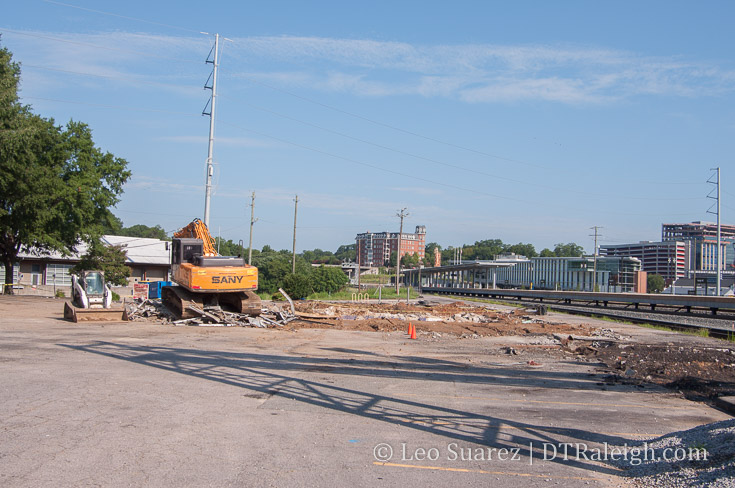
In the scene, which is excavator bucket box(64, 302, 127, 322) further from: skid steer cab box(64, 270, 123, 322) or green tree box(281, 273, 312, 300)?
green tree box(281, 273, 312, 300)

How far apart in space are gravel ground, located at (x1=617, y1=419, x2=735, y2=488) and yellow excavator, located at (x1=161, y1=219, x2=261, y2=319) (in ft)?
58.6

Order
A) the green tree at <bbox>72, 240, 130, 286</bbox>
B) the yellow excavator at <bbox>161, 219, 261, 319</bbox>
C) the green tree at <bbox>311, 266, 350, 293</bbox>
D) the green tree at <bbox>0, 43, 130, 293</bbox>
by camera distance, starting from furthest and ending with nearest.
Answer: the green tree at <bbox>311, 266, 350, 293</bbox>
the green tree at <bbox>72, 240, 130, 286</bbox>
the green tree at <bbox>0, 43, 130, 293</bbox>
the yellow excavator at <bbox>161, 219, 261, 319</bbox>

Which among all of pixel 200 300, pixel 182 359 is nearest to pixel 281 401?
pixel 182 359

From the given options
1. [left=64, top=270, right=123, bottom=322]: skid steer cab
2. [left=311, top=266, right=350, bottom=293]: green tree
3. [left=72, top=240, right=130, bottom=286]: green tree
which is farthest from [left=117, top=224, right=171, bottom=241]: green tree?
[left=64, top=270, right=123, bottom=322]: skid steer cab

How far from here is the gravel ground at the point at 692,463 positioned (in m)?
5.69

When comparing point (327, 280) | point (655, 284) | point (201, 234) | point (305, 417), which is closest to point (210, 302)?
point (201, 234)

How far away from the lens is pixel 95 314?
23.0 meters

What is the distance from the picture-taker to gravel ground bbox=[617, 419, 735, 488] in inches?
224

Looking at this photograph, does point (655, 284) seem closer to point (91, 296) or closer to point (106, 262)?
point (106, 262)

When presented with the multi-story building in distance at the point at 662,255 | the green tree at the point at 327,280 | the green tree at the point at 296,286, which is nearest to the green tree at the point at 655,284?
the multi-story building in distance at the point at 662,255

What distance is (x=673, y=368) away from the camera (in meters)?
13.9

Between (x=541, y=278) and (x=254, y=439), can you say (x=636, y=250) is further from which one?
(x=254, y=439)

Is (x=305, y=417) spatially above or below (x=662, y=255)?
below

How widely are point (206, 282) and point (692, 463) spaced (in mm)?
18835
